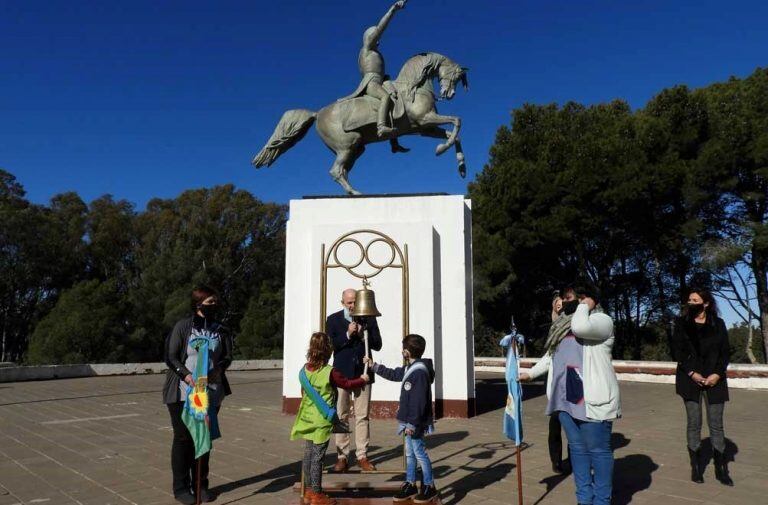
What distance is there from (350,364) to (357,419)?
0.60 m

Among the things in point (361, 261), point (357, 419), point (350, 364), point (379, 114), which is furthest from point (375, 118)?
point (357, 419)

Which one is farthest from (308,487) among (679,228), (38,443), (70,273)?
(70,273)

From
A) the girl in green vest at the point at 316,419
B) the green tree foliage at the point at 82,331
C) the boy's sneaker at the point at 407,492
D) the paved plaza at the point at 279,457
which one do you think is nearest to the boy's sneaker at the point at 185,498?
the paved plaza at the point at 279,457

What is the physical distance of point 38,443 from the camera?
22.0ft

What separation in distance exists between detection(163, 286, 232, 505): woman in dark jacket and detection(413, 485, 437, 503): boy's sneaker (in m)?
1.61

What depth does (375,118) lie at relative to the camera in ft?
31.1

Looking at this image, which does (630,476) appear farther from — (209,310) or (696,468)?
(209,310)

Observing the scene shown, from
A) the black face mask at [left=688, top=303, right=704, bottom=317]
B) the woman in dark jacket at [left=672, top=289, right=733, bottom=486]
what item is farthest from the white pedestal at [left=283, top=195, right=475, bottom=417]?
the black face mask at [left=688, top=303, right=704, bottom=317]

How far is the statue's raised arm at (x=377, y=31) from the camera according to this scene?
9.48 m

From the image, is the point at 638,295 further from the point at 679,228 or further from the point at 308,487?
the point at 308,487

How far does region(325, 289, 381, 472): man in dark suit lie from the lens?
518 centimetres

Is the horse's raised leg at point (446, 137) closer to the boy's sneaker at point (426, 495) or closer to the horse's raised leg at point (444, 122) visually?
the horse's raised leg at point (444, 122)

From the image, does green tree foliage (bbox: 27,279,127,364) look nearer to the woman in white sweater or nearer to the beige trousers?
the beige trousers

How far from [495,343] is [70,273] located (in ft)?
85.8
